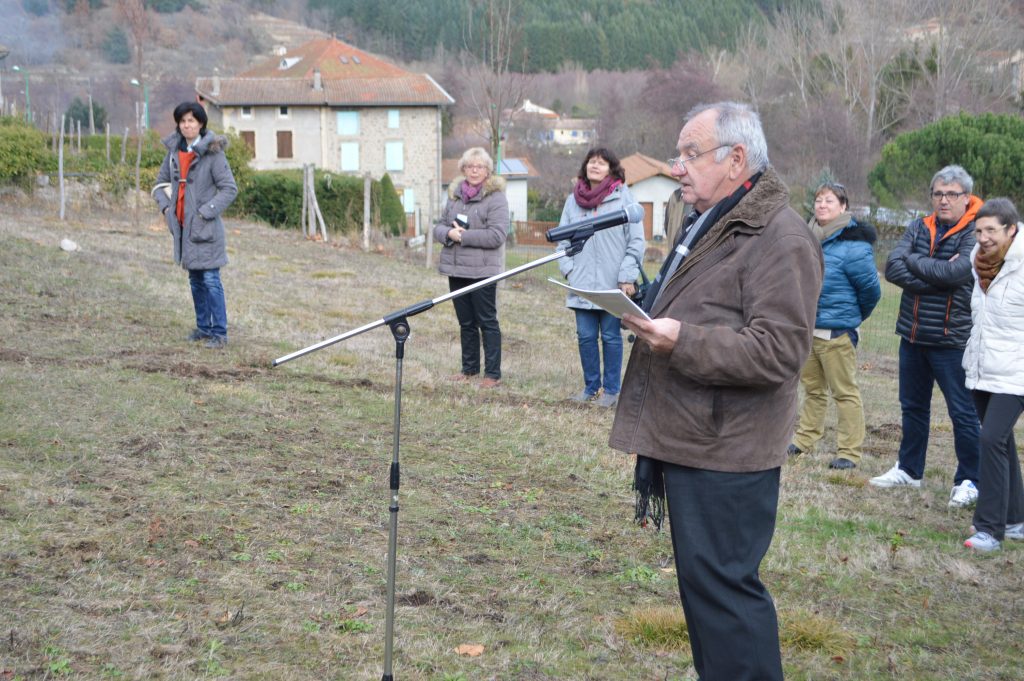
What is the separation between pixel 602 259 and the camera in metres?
7.87

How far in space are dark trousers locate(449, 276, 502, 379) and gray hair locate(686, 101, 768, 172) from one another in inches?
208

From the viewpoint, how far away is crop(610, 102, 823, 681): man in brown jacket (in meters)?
2.86

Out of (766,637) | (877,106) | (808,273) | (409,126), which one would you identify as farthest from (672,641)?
(877,106)

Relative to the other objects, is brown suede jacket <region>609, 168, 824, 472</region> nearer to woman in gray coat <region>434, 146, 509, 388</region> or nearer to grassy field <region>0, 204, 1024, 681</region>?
grassy field <region>0, 204, 1024, 681</region>

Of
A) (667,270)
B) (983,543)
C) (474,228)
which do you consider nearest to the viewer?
(667,270)

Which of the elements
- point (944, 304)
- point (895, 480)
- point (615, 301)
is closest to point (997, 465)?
point (944, 304)

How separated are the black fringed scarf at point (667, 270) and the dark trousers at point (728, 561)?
0.33ft

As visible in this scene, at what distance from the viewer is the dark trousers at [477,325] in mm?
8445

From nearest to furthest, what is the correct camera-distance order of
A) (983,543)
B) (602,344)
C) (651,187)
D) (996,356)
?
1. (996,356)
2. (983,543)
3. (602,344)
4. (651,187)

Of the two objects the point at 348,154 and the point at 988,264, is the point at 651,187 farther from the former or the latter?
the point at 988,264

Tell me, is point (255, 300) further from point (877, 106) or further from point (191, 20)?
point (191, 20)

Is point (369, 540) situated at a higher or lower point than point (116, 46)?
lower

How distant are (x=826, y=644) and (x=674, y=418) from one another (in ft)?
5.52

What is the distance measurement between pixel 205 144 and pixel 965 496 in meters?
6.35
